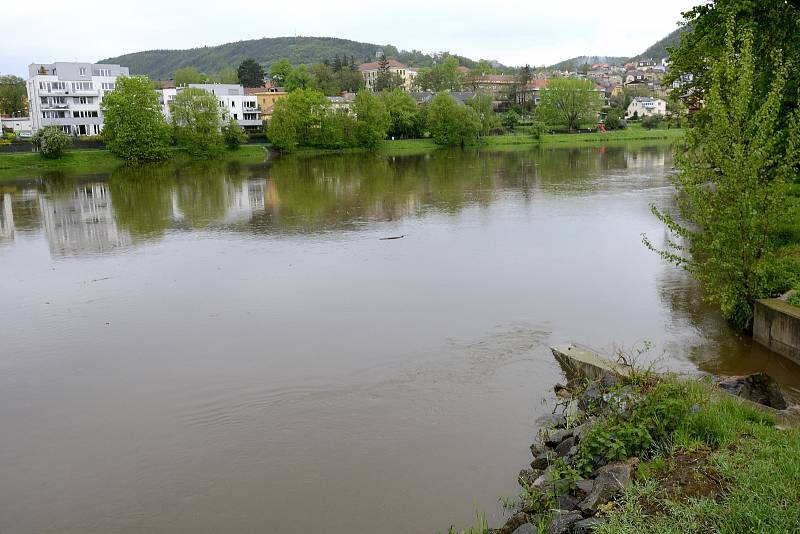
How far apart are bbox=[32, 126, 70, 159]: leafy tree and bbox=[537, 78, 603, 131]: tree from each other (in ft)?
238

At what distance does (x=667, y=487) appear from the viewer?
293 inches

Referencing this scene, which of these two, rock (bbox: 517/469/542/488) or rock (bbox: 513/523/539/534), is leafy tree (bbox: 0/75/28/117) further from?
rock (bbox: 513/523/539/534)

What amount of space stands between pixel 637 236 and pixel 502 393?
16458 millimetres

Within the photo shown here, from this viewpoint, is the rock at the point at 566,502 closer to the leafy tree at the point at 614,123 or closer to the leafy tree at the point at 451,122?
the leafy tree at the point at 451,122

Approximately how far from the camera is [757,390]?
35.8 feet

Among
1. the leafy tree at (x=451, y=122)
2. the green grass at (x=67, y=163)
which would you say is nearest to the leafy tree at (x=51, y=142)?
the green grass at (x=67, y=163)

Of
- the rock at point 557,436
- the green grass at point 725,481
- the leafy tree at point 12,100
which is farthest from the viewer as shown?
the leafy tree at point 12,100

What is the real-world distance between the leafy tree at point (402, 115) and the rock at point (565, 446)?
83.2 metres

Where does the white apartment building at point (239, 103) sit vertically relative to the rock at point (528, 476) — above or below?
above

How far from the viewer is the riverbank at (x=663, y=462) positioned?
6.63 metres

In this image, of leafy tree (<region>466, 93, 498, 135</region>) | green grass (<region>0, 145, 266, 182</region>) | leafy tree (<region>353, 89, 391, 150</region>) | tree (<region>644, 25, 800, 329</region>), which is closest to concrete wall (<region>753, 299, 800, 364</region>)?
tree (<region>644, 25, 800, 329</region>)

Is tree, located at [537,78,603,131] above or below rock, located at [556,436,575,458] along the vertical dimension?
above

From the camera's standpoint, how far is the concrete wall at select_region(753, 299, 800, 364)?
13.2 meters

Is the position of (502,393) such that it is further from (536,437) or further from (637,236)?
(637,236)
